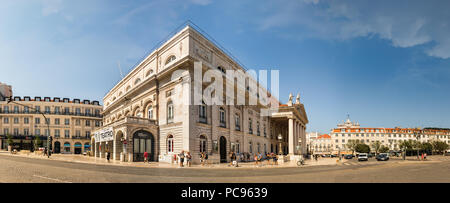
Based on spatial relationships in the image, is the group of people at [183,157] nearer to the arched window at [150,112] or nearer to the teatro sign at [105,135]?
the arched window at [150,112]

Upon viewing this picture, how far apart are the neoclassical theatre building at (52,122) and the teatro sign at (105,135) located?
3327cm

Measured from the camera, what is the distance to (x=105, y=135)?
112 feet

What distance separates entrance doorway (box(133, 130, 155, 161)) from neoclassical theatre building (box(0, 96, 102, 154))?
46220 millimetres

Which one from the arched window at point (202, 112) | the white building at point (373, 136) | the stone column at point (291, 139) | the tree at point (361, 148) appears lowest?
the tree at point (361, 148)

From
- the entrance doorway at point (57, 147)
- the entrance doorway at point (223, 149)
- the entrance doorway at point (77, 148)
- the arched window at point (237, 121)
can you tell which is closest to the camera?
the entrance doorway at point (223, 149)

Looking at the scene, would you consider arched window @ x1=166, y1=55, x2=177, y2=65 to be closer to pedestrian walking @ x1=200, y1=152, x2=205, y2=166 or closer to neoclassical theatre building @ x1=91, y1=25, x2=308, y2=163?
neoclassical theatre building @ x1=91, y1=25, x2=308, y2=163

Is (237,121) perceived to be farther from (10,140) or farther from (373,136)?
(373,136)

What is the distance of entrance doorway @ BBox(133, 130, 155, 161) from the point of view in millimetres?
28297

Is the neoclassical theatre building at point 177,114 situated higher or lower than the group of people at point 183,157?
higher

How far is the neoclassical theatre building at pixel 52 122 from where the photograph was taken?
6328 centimetres

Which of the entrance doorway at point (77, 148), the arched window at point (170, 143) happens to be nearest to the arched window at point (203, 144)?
the arched window at point (170, 143)

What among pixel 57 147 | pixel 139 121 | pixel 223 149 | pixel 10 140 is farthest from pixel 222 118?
pixel 57 147
